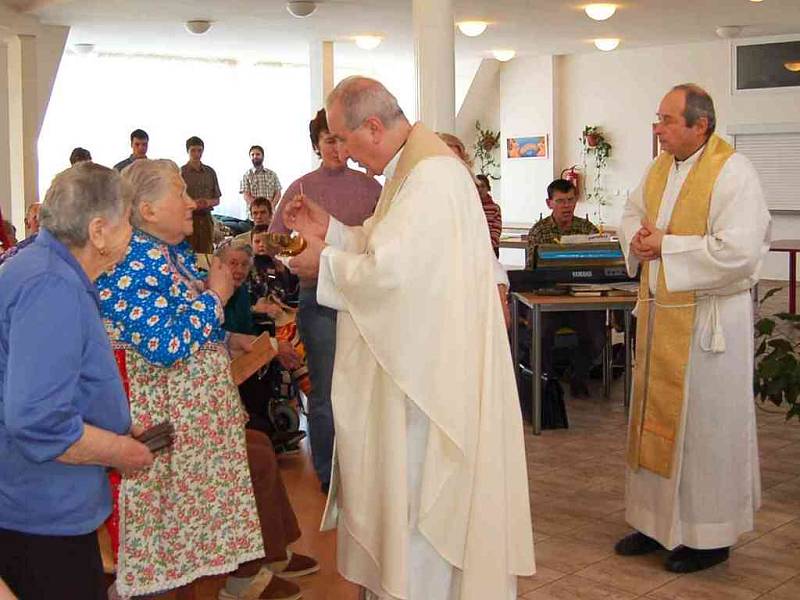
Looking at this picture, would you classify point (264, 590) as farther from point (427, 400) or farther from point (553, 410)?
point (553, 410)

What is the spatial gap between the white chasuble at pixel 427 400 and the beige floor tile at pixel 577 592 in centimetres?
75

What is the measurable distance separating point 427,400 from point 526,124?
14.7 m

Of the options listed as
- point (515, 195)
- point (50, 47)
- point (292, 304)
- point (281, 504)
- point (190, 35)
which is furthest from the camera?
point (515, 195)

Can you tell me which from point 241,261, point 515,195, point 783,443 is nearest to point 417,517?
point 241,261

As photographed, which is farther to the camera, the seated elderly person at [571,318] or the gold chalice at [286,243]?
the seated elderly person at [571,318]

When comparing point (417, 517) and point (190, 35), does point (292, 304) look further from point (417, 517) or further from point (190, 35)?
point (190, 35)

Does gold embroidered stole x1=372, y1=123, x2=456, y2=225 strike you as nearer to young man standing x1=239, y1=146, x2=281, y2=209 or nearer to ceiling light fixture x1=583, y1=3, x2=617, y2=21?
ceiling light fixture x1=583, y1=3, x2=617, y2=21

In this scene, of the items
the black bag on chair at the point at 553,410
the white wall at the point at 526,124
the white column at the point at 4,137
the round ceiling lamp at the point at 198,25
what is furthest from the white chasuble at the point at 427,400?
the white wall at the point at 526,124

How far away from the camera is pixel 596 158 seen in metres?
16.4

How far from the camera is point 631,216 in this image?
14.3ft

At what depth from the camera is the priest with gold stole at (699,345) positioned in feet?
12.8

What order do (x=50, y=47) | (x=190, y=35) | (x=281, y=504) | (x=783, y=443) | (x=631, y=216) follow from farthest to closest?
(x=190, y=35)
(x=50, y=47)
(x=783, y=443)
(x=631, y=216)
(x=281, y=504)

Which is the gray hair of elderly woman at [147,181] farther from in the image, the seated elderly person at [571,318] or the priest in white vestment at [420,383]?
the seated elderly person at [571,318]

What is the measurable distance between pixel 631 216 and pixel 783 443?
222 centimetres
